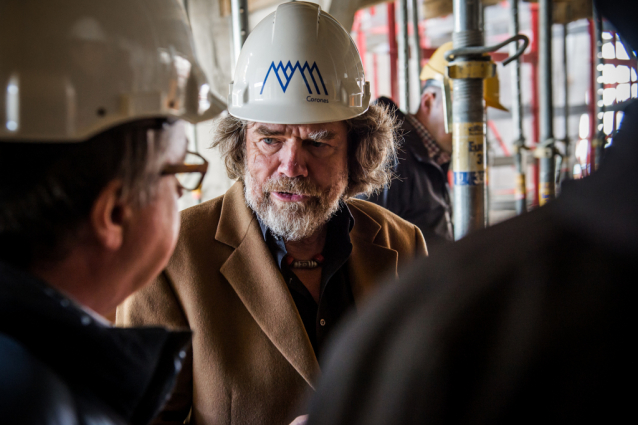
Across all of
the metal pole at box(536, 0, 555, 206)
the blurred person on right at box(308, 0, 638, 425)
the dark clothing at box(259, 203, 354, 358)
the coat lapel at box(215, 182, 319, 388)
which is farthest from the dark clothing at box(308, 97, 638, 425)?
the metal pole at box(536, 0, 555, 206)

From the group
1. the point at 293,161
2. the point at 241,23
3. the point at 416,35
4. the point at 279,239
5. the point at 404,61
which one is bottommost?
the point at 279,239

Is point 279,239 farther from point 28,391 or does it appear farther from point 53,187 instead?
point 28,391

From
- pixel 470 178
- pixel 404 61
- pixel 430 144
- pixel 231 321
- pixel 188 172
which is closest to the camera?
pixel 188 172

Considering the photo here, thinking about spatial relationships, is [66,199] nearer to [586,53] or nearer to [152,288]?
[152,288]

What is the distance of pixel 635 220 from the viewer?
20.5 inches

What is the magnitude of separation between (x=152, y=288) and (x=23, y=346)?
1242 mm

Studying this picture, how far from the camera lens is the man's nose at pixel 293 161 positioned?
2254 mm

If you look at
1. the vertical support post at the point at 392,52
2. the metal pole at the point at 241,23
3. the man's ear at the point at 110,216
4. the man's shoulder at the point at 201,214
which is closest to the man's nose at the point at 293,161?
the man's shoulder at the point at 201,214

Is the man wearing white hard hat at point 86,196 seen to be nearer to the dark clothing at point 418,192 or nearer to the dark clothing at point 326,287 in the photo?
the dark clothing at point 326,287

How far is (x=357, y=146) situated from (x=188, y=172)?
159 centimetres

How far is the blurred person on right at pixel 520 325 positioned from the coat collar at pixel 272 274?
4.27 feet

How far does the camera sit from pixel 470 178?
2426 mm

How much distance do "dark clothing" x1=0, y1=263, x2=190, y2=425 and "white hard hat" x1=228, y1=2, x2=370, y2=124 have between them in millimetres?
1394

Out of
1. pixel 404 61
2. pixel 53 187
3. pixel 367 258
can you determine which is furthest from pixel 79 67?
pixel 404 61
